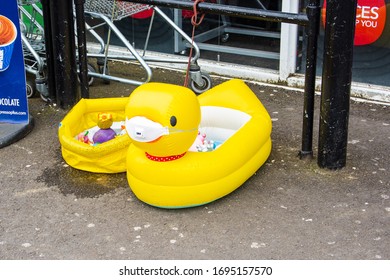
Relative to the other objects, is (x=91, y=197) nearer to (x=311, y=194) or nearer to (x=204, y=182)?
(x=204, y=182)

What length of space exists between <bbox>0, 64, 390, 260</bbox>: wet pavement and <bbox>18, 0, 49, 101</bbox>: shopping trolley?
0.91 m

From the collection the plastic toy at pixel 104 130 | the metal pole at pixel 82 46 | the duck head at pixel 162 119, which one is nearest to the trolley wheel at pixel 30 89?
the metal pole at pixel 82 46

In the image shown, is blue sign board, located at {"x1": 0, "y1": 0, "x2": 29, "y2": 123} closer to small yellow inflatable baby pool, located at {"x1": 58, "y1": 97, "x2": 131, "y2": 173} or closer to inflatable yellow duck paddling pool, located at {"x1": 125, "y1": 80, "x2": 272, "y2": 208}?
small yellow inflatable baby pool, located at {"x1": 58, "y1": 97, "x2": 131, "y2": 173}

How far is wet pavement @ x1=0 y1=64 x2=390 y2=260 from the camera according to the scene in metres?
4.08

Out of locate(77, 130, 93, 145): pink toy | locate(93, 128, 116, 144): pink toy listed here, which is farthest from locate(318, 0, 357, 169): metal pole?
locate(77, 130, 93, 145): pink toy

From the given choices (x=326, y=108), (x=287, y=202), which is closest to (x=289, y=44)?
(x=326, y=108)

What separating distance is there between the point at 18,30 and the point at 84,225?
5.98 feet

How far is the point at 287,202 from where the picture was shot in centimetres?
455

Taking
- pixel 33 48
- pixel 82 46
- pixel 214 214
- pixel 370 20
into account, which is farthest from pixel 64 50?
pixel 370 20

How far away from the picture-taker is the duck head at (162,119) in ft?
13.8

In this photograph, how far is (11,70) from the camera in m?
5.55

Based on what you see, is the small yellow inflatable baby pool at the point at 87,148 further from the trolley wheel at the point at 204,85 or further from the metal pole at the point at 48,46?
the trolley wheel at the point at 204,85

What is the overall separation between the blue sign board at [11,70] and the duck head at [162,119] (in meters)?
1.58

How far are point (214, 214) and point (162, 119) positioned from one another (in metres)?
0.67
